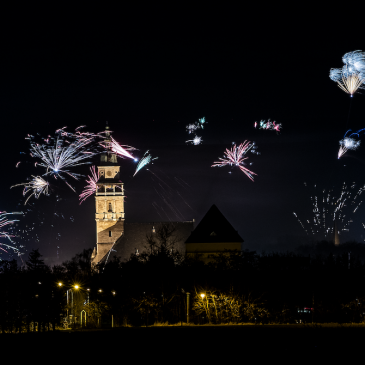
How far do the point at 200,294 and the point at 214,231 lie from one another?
3416 cm

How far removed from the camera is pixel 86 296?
62594 millimetres

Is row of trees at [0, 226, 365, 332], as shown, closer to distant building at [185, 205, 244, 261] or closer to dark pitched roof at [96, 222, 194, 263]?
distant building at [185, 205, 244, 261]

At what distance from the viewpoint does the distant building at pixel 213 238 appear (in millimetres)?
82188

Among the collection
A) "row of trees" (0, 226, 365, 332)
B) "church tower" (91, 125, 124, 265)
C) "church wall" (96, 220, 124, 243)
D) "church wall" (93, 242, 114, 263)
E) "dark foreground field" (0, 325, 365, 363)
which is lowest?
"dark foreground field" (0, 325, 365, 363)

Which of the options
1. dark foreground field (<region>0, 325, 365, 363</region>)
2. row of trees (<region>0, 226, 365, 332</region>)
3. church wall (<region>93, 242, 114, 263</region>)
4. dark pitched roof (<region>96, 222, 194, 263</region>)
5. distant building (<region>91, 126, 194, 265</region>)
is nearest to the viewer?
dark foreground field (<region>0, 325, 365, 363</region>)

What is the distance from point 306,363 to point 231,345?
5.71 meters

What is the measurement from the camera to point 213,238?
272 feet

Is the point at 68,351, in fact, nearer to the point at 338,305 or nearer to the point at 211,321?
the point at 211,321

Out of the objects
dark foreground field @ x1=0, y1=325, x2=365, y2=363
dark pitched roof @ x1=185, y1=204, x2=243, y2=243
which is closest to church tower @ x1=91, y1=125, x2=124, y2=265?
dark pitched roof @ x1=185, y1=204, x2=243, y2=243

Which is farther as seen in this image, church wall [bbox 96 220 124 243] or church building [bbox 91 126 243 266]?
church wall [bbox 96 220 124 243]

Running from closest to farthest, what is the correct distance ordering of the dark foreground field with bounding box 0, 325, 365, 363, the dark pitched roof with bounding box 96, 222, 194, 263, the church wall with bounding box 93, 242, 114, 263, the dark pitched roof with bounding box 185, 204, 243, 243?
the dark foreground field with bounding box 0, 325, 365, 363 < the dark pitched roof with bounding box 185, 204, 243, 243 < the dark pitched roof with bounding box 96, 222, 194, 263 < the church wall with bounding box 93, 242, 114, 263

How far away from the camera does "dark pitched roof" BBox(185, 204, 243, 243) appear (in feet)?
272

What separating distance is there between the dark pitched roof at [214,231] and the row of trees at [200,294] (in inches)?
931

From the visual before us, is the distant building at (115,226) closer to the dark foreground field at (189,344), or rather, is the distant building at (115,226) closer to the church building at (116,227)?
the church building at (116,227)
